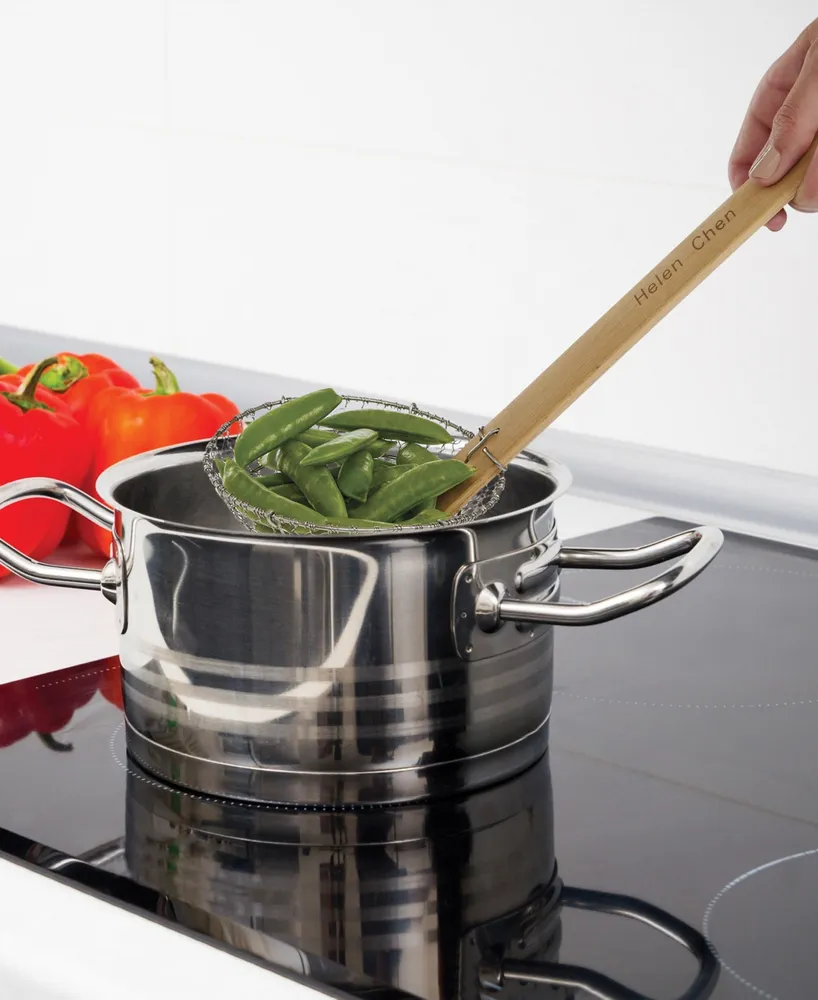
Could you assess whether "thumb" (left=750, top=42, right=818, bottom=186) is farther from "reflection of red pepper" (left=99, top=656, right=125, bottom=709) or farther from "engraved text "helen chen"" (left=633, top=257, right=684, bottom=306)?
"reflection of red pepper" (left=99, top=656, right=125, bottom=709)

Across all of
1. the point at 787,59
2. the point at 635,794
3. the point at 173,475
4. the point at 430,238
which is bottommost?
the point at 635,794

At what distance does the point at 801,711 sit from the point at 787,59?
441mm

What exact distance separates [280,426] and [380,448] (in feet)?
0.18

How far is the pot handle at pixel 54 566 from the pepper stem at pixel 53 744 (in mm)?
76

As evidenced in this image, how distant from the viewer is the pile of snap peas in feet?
2.18

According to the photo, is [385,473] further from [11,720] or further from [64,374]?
[64,374]

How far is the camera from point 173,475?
754mm

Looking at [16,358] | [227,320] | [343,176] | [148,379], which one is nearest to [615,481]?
[343,176]

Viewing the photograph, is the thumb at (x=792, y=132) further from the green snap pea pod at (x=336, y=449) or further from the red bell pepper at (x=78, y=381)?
the red bell pepper at (x=78, y=381)

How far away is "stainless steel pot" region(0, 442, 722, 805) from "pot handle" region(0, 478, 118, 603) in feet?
0.13

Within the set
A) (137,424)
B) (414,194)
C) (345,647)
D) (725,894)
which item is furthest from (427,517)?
(414,194)

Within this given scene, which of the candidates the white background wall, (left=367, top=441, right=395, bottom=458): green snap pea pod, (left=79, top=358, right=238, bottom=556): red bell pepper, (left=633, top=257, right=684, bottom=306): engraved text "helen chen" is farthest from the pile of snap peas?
the white background wall

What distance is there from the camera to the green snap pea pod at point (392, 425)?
0.72 m

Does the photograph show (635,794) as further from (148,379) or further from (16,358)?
(16,358)
